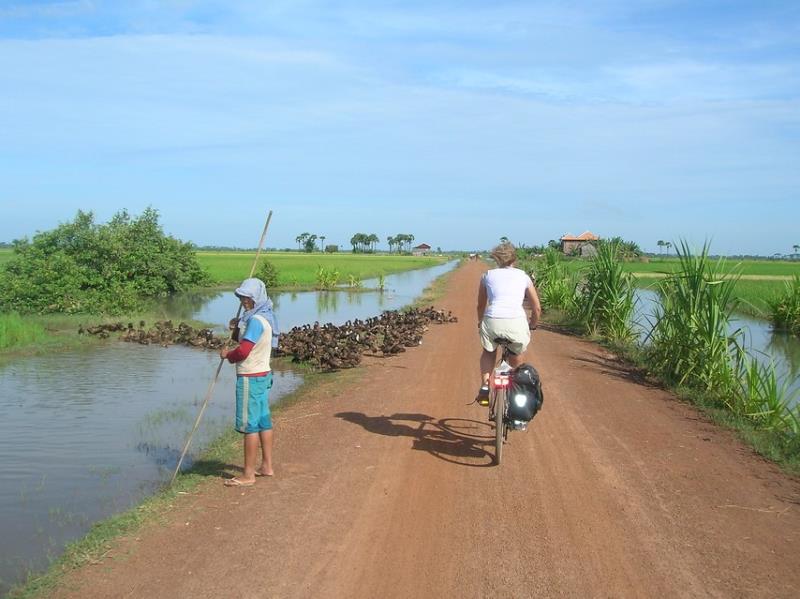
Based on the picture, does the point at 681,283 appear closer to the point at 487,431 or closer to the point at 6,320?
the point at 487,431

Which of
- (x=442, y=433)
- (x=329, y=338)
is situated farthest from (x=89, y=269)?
(x=442, y=433)

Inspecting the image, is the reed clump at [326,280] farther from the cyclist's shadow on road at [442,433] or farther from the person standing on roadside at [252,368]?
the person standing on roadside at [252,368]

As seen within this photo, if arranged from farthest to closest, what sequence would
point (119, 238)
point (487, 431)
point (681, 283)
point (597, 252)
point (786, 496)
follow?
1. point (119, 238)
2. point (597, 252)
3. point (681, 283)
4. point (487, 431)
5. point (786, 496)

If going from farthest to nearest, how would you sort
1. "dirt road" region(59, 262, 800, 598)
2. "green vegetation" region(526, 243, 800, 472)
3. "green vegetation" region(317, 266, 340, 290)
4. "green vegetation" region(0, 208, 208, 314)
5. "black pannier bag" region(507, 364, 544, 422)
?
"green vegetation" region(317, 266, 340, 290) → "green vegetation" region(0, 208, 208, 314) → "green vegetation" region(526, 243, 800, 472) → "black pannier bag" region(507, 364, 544, 422) → "dirt road" region(59, 262, 800, 598)

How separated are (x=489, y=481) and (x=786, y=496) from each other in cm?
239

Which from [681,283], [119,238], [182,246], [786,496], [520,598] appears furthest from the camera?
[182,246]

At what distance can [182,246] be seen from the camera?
30.8 m

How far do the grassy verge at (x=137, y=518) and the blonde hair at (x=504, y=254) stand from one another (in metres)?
3.06

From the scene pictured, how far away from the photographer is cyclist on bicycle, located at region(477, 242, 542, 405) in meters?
6.24

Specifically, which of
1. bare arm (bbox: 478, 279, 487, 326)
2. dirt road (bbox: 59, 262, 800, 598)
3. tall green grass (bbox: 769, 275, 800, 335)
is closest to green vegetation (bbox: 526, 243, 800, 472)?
dirt road (bbox: 59, 262, 800, 598)

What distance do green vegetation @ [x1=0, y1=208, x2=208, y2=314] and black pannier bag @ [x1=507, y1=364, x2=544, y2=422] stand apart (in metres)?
17.8

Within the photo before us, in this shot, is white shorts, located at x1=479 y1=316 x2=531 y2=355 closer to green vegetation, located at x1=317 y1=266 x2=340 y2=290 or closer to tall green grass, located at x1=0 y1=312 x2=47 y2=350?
tall green grass, located at x1=0 y1=312 x2=47 y2=350

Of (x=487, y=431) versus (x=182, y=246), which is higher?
(x=182, y=246)

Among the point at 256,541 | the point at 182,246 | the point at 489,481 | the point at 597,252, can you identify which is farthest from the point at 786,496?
the point at 182,246
